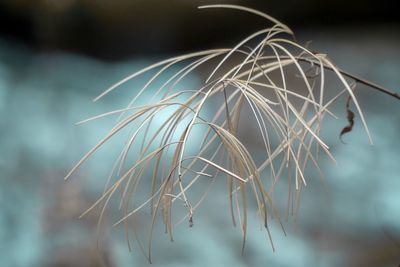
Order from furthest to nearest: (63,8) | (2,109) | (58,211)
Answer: (63,8) < (2,109) < (58,211)

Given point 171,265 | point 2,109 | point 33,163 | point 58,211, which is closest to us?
point 171,265

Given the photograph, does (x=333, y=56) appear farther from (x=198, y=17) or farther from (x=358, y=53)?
(x=198, y=17)

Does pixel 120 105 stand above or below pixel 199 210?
above

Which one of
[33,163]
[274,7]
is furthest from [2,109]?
[274,7]

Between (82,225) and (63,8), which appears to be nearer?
(82,225)

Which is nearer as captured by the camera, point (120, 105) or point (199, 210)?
point (199, 210)
